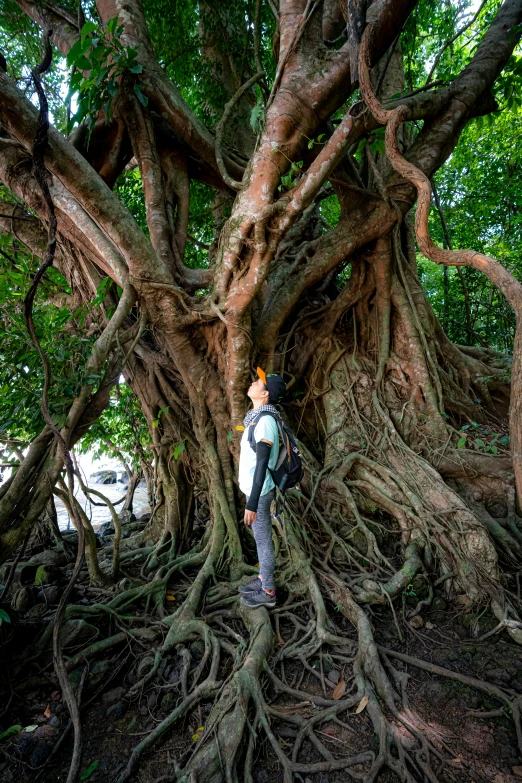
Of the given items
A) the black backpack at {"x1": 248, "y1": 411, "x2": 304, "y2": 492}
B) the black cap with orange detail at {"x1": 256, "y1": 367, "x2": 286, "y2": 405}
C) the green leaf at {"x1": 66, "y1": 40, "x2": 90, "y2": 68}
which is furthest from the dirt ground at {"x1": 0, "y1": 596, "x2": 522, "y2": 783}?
the green leaf at {"x1": 66, "y1": 40, "x2": 90, "y2": 68}

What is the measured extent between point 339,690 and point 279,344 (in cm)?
293

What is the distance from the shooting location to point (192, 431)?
3.94 meters

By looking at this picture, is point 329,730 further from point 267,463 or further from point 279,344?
point 279,344

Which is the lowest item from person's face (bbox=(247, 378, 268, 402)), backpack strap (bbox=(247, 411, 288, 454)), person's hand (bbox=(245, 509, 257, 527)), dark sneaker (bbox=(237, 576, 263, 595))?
dark sneaker (bbox=(237, 576, 263, 595))

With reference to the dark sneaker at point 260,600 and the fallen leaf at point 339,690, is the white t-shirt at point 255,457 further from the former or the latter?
the fallen leaf at point 339,690

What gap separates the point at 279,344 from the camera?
4160mm

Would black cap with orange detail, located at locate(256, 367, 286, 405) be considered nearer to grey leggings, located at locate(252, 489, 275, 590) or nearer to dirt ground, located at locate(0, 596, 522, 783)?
grey leggings, located at locate(252, 489, 275, 590)

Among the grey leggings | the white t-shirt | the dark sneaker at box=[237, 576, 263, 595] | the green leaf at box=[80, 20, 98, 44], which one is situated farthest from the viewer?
the dark sneaker at box=[237, 576, 263, 595]

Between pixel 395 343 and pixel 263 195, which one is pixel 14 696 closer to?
pixel 263 195

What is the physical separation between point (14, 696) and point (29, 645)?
28 centimetres

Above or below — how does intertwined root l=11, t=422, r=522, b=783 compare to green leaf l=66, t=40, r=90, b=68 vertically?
below

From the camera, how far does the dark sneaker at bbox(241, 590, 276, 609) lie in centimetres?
263

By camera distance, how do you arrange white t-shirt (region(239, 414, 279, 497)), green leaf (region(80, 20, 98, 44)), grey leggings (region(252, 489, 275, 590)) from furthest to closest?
grey leggings (region(252, 489, 275, 590)) < white t-shirt (region(239, 414, 279, 497)) < green leaf (region(80, 20, 98, 44))

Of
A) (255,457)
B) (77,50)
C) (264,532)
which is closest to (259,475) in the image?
(255,457)
